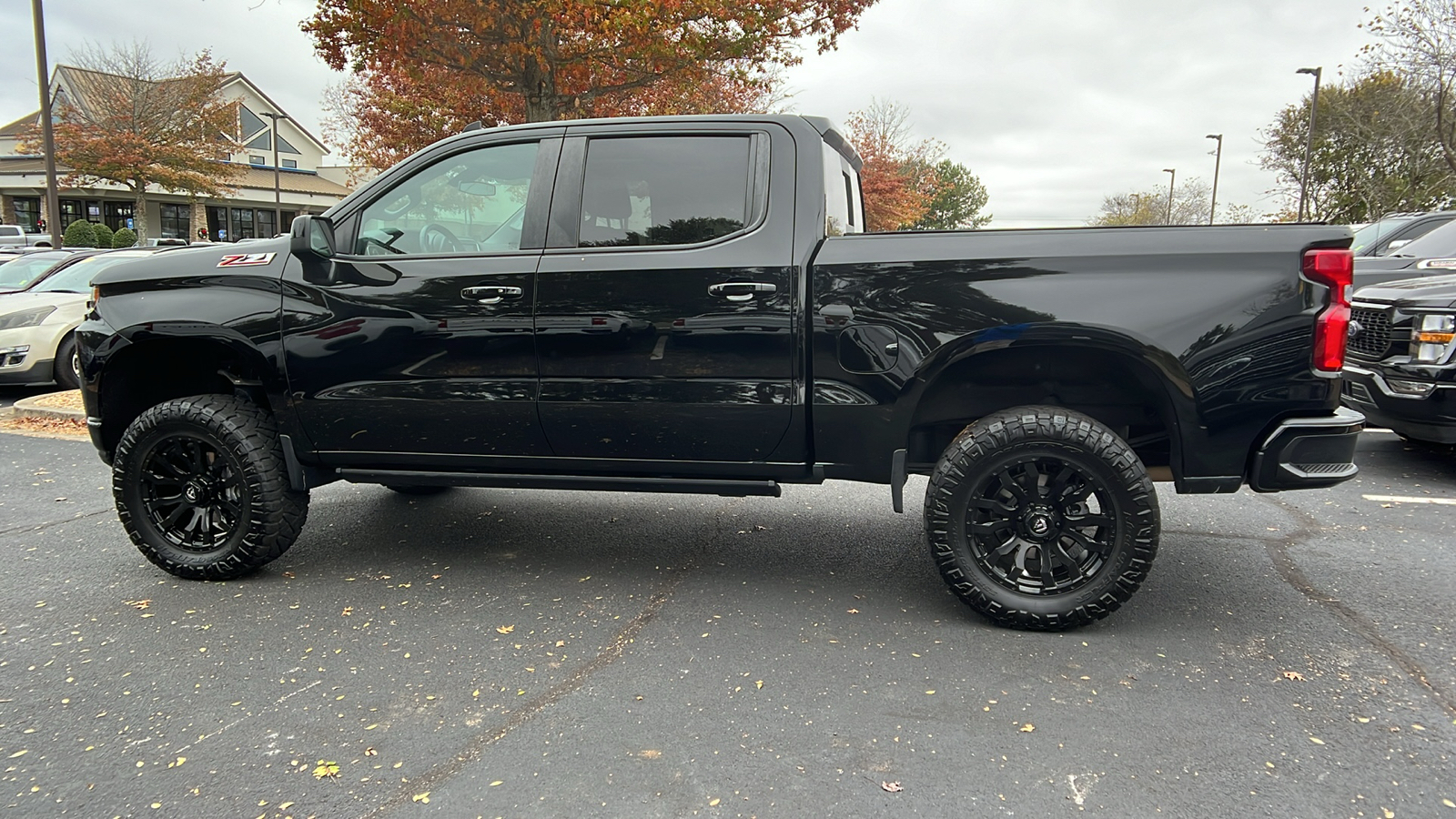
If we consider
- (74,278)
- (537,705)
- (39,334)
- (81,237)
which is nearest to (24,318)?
(39,334)

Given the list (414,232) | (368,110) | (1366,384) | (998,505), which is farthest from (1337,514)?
(368,110)

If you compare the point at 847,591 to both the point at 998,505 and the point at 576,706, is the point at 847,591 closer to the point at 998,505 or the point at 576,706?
the point at 998,505

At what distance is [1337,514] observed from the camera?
195 inches

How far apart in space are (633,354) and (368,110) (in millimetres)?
16643

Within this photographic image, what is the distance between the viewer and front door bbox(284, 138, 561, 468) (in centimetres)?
359

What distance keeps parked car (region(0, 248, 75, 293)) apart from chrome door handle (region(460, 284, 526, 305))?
1012 centimetres

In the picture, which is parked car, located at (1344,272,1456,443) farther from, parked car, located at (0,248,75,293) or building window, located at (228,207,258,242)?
building window, located at (228,207,258,242)

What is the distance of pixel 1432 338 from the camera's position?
5.34 meters

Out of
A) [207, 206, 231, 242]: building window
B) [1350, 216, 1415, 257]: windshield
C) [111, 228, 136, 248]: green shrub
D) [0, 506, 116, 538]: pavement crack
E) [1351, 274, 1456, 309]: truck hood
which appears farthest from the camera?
[207, 206, 231, 242]: building window

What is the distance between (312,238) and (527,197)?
0.94 m

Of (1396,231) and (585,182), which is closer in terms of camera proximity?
(585,182)

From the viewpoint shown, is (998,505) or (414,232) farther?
(414,232)

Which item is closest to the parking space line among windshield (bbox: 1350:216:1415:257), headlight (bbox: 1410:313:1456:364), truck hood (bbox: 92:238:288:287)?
headlight (bbox: 1410:313:1456:364)

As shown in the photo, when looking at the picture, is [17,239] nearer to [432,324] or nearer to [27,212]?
[27,212]
